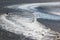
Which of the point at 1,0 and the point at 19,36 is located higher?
the point at 1,0

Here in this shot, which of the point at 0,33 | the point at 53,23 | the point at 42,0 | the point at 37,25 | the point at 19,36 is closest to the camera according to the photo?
the point at 19,36

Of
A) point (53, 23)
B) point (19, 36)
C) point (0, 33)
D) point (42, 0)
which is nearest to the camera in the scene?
point (19, 36)

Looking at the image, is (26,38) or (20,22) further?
(20,22)

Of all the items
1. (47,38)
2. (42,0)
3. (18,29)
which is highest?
(42,0)

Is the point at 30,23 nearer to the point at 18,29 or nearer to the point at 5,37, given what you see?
the point at 18,29

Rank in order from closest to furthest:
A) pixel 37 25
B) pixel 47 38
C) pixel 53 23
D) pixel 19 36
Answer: pixel 47 38 < pixel 19 36 < pixel 37 25 < pixel 53 23

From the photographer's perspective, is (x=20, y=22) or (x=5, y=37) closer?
(x=5, y=37)

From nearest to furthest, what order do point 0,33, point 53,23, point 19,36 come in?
point 19,36, point 0,33, point 53,23

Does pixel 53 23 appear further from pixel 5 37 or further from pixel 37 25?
pixel 5 37

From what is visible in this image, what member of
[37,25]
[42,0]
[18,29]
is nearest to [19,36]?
[18,29]
